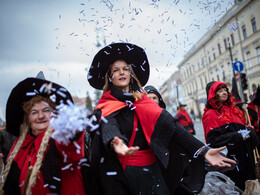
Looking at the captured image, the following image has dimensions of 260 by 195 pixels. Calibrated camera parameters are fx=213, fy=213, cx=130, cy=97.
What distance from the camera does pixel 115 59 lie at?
9.09ft

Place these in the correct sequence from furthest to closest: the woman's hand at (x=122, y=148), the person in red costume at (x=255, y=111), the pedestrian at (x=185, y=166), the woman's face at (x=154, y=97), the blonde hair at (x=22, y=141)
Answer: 1. the person in red costume at (x=255, y=111)
2. the woman's face at (x=154, y=97)
3. the pedestrian at (x=185, y=166)
4. the blonde hair at (x=22, y=141)
5. the woman's hand at (x=122, y=148)

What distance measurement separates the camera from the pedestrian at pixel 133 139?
2162 mm

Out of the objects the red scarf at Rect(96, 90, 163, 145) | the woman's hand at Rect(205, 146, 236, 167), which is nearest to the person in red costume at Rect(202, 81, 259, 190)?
the woman's hand at Rect(205, 146, 236, 167)

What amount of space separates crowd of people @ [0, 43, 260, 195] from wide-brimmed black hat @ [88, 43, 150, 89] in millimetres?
13

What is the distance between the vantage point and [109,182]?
84.4 inches

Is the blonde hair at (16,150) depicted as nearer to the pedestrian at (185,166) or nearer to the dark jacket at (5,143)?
the pedestrian at (185,166)

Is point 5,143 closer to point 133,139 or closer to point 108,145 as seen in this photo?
point 133,139

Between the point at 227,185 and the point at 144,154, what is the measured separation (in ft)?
6.32

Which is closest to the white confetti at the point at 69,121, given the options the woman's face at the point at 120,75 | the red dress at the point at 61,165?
the red dress at the point at 61,165

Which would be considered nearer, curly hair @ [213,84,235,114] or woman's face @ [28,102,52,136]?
woman's face @ [28,102,52,136]

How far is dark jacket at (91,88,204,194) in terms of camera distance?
7.09ft

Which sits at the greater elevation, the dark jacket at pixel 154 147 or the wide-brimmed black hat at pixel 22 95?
the wide-brimmed black hat at pixel 22 95

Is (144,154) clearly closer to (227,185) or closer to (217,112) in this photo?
(227,185)

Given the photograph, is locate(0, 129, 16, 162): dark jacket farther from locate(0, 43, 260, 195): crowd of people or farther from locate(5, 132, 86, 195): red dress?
locate(5, 132, 86, 195): red dress
